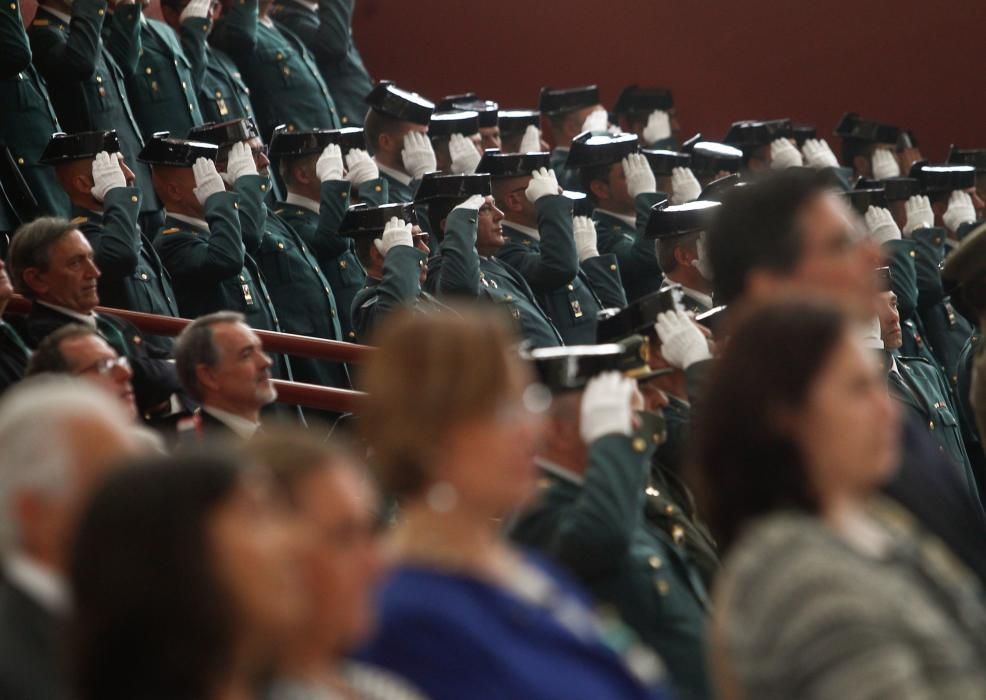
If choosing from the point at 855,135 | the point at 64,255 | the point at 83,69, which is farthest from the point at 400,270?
the point at 855,135

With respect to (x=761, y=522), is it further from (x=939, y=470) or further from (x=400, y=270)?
(x=400, y=270)

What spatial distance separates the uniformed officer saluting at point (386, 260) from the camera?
4.00 meters

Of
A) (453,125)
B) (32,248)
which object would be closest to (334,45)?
(453,125)

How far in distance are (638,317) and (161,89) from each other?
2.67m

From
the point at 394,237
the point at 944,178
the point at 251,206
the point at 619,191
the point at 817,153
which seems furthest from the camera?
the point at 817,153

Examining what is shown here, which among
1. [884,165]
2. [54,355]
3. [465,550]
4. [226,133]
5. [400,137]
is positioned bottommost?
[884,165]

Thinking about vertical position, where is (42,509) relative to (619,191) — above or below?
above

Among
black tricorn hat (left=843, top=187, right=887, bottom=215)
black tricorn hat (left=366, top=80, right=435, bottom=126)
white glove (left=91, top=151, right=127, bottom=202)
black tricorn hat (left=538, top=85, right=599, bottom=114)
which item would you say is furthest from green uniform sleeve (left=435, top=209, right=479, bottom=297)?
black tricorn hat (left=538, top=85, right=599, bottom=114)

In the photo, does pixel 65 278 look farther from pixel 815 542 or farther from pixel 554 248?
pixel 815 542

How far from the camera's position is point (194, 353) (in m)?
2.94

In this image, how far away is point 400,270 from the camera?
4.02m

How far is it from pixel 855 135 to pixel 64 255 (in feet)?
13.8

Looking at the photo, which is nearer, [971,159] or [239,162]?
[239,162]

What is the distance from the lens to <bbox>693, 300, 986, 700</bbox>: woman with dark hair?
4.08 ft
